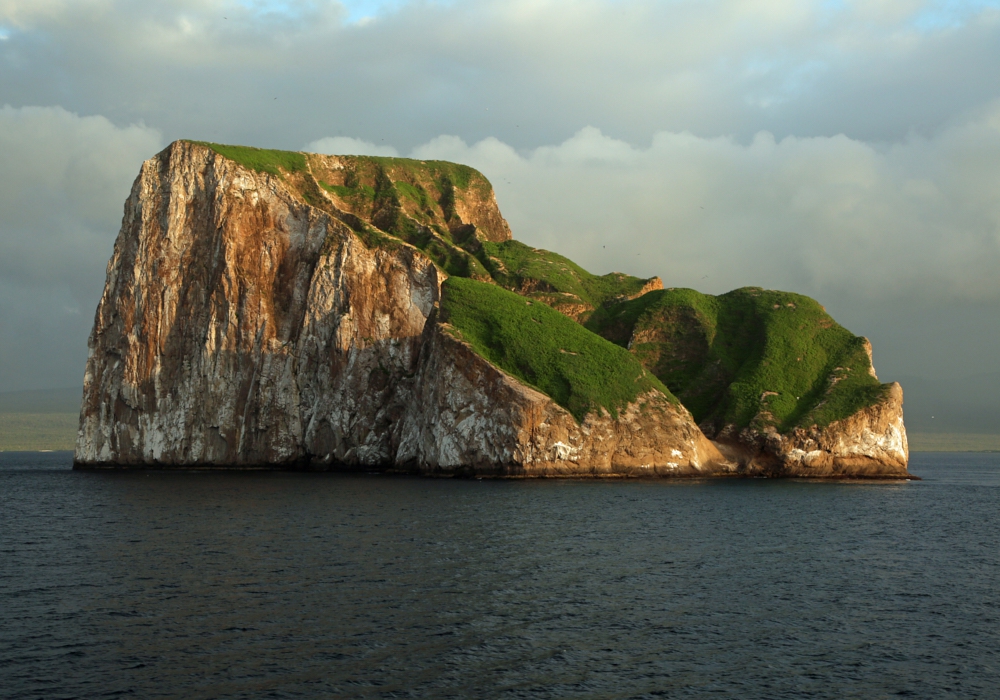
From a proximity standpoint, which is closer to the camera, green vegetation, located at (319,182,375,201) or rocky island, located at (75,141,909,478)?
rocky island, located at (75,141,909,478)

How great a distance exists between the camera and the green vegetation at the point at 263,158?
125938 millimetres

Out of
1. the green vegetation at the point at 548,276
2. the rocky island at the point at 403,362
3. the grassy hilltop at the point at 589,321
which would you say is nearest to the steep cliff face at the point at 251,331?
the rocky island at the point at 403,362

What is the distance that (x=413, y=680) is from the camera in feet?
83.5

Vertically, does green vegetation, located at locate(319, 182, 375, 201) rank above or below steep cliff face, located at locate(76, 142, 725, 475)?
above

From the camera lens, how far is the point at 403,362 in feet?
378

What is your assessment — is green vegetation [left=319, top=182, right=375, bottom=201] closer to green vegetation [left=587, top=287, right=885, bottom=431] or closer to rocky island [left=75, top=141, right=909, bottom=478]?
rocky island [left=75, top=141, right=909, bottom=478]

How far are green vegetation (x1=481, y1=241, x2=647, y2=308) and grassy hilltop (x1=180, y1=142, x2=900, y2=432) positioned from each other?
0.32 meters

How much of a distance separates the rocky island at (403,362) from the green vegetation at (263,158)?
48 centimetres

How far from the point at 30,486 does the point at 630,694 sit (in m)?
88.9

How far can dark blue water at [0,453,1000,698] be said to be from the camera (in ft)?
84.7

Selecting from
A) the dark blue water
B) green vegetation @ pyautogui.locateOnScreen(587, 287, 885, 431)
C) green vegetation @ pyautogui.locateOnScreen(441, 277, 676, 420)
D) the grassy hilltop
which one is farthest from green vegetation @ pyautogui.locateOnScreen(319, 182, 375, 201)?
the dark blue water

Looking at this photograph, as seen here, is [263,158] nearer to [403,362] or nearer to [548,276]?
[403,362]

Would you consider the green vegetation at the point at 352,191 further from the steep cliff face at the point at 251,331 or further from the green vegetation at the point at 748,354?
the green vegetation at the point at 748,354

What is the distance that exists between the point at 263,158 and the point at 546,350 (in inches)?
2259
